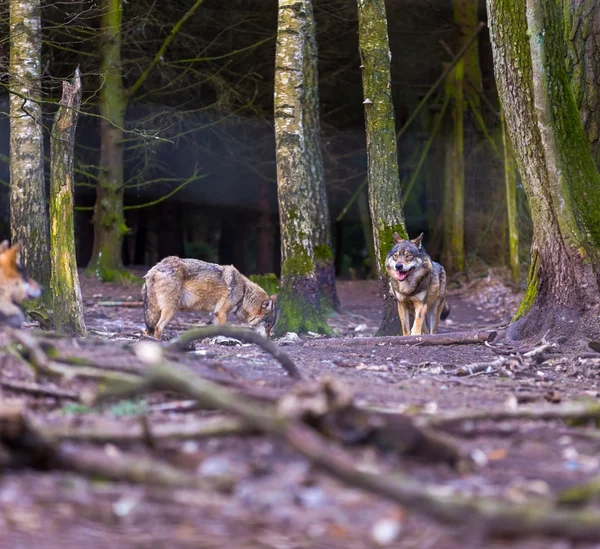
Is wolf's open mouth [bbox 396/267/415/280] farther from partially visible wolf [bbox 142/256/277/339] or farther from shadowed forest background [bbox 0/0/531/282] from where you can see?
shadowed forest background [bbox 0/0/531/282]

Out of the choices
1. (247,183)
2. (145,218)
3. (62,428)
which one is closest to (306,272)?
(62,428)

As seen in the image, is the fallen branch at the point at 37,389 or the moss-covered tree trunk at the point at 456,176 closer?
the fallen branch at the point at 37,389

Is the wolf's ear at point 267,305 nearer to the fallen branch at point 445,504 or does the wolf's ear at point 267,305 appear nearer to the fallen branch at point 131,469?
the fallen branch at point 131,469

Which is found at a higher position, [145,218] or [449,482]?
[145,218]

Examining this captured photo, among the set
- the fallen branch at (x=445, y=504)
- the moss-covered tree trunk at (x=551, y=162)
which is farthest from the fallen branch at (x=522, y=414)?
the moss-covered tree trunk at (x=551, y=162)

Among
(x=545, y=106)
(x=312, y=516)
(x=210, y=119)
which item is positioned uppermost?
(x=210, y=119)

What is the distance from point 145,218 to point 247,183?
3527 millimetres

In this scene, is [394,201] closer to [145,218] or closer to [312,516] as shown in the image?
[312,516]

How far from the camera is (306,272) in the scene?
466 inches

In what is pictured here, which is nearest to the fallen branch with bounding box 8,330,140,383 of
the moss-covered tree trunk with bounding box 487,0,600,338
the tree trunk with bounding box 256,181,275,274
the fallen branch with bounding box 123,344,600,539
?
the fallen branch with bounding box 123,344,600,539

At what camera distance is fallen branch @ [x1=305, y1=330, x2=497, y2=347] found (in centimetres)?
1002

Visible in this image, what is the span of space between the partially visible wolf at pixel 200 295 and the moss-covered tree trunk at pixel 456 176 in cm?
935

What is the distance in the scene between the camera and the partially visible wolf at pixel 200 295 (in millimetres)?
12266

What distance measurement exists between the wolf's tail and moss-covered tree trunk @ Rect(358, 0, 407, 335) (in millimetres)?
3253
